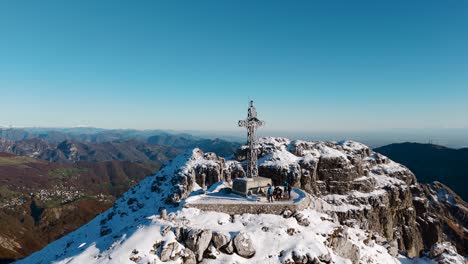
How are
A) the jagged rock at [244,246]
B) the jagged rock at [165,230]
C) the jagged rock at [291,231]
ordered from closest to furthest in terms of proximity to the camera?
the jagged rock at [244,246] → the jagged rock at [165,230] → the jagged rock at [291,231]

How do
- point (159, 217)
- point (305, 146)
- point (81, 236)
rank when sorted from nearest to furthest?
point (159, 217) → point (81, 236) → point (305, 146)

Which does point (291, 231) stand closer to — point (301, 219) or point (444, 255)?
point (301, 219)

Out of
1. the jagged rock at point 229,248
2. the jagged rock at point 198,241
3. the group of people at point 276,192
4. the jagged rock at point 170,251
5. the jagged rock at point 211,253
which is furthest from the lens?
the group of people at point 276,192

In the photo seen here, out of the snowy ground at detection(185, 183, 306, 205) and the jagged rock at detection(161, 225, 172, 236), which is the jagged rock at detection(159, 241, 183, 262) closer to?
the jagged rock at detection(161, 225, 172, 236)

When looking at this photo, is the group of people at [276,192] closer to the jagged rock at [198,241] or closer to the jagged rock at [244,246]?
the jagged rock at [244,246]

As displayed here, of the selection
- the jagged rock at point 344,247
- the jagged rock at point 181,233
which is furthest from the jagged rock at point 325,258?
the jagged rock at point 181,233

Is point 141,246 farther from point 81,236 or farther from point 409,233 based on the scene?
point 409,233

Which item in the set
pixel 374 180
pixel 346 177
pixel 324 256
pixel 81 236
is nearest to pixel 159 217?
pixel 324 256
